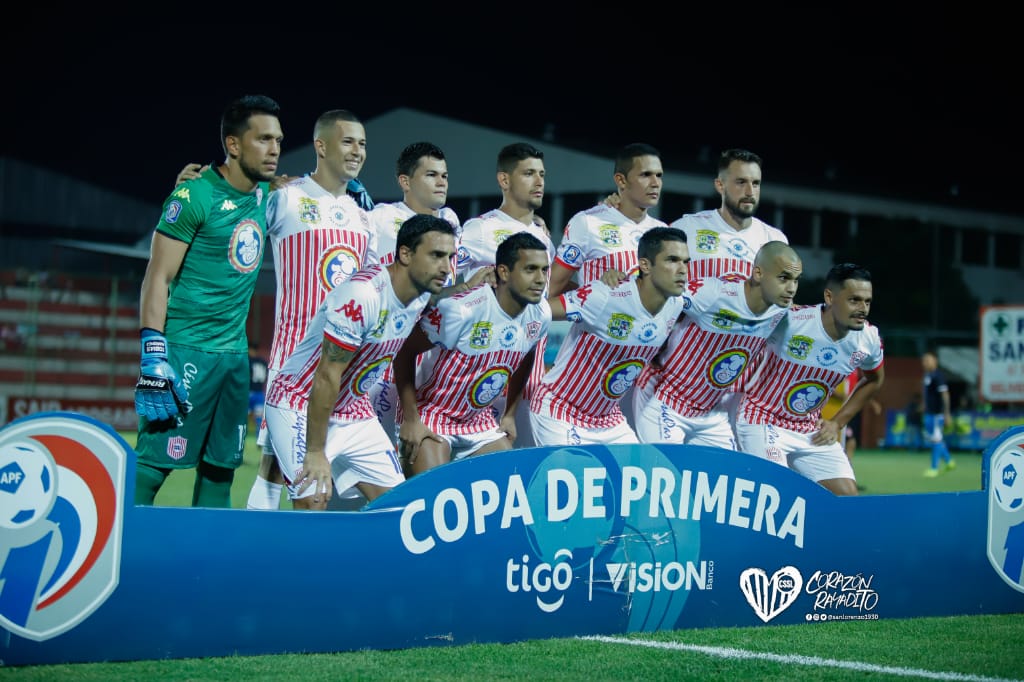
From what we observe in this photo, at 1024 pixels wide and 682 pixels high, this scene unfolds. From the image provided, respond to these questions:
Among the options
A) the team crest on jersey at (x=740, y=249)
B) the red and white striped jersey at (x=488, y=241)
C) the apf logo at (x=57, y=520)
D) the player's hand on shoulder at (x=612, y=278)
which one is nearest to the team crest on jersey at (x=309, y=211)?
the red and white striped jersey at (x=488, y=241)

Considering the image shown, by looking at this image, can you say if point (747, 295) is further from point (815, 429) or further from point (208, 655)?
point (208, 655)

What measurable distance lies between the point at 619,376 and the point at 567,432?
430 mm

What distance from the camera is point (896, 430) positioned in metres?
26.5

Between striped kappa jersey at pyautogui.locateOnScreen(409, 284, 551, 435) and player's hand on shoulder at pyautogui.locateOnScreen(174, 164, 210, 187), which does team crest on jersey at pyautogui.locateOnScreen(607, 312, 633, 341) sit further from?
player's hand on shoulder at pyautogui.locateOnScreen(174, 164, 210, 187)

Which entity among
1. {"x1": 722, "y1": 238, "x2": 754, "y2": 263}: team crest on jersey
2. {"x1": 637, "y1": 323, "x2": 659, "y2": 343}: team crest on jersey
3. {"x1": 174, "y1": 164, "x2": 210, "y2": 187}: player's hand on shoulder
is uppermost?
{"x1": 174, "y1": 164, "x2": 210, "y2": 187}: player's hand on shoulder

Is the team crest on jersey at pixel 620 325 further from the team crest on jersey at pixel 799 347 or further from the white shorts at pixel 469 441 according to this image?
the team crest on jersey at pixel 799 347

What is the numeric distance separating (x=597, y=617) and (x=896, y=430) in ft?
74.2

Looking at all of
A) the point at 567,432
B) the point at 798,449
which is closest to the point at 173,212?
the point at 567,432

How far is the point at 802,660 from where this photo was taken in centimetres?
494

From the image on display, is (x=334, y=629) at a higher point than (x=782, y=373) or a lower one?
lower

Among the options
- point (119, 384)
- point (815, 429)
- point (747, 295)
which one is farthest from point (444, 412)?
point (119, 384)

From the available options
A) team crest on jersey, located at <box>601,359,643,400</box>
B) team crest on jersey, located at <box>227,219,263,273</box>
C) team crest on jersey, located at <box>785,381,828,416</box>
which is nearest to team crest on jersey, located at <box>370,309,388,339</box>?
team crest on jersey, located at <box>227,219,263,273</box>

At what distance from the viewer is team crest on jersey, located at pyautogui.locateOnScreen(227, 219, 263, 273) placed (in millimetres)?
5773

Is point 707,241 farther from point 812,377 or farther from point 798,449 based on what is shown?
point 798,449
